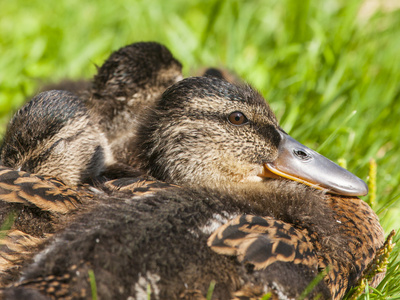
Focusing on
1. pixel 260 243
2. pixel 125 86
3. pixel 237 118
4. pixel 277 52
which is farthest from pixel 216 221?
pixel 277 52

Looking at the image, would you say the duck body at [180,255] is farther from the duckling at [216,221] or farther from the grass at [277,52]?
the grass at [277,52]

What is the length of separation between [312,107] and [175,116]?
1.67m

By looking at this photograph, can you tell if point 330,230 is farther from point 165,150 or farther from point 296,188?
point 165,150

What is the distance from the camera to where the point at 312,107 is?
4742mm

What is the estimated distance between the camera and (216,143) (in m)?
3.48

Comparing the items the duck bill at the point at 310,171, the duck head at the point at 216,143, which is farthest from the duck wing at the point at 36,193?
the duck bill at the point at 310,171

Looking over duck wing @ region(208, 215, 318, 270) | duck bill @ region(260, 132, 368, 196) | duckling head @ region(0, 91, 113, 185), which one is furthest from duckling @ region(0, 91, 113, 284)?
duck bill @ region(260, 132, 368, 196)

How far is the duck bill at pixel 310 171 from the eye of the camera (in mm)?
3301

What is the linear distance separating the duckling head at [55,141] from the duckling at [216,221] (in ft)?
1.03

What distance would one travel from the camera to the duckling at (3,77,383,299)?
8.01 ft

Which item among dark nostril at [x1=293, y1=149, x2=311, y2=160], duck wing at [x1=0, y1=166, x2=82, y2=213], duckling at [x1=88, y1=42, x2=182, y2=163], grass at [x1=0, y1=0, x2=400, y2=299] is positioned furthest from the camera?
grass at [x1=0, y1=0, x2=400, y2=299]

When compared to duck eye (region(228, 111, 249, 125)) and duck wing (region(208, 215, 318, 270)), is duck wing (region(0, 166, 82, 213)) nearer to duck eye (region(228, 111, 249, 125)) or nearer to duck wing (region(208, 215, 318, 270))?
duck wing (region(208, 215, 318, 270))

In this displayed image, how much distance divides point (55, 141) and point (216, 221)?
140cm

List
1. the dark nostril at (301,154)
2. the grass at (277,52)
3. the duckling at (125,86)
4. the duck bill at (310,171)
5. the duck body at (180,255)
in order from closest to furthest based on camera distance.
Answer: the duck body at (180,255) < the duck bill at (310,171) < the dark nostril at (301,154) < the duckling at (125,86) < the grass at (277,52)
